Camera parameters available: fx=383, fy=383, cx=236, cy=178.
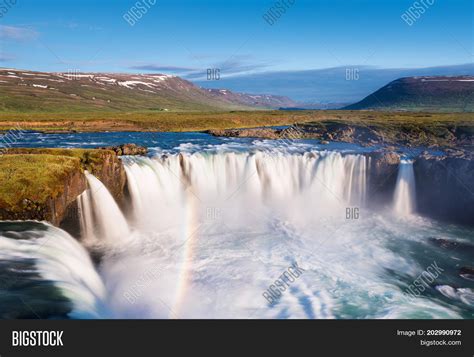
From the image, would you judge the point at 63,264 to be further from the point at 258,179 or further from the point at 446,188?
the point at 446,188

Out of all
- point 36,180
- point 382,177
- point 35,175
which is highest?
point 35,175

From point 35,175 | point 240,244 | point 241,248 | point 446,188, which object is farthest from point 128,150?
point 446,188

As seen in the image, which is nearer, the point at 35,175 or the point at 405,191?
the point at 35,175

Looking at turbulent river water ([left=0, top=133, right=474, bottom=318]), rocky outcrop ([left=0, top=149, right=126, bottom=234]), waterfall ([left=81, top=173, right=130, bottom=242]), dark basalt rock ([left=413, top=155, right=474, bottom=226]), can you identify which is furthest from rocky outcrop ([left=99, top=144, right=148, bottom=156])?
dark basalt rock ([left=413, top=155, right=474, bottom=226])

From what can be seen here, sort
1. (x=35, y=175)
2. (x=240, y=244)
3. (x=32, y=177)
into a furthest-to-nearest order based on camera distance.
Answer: (x=240, y=244)
(x=35, y=175)
(x=32, y=177)

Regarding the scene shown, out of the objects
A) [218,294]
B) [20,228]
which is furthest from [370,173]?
[20,228]
